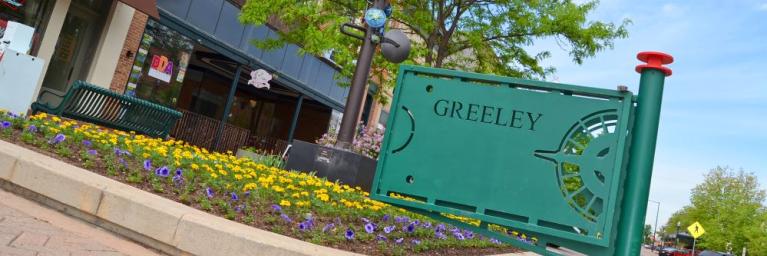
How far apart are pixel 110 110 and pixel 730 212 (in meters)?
53.3

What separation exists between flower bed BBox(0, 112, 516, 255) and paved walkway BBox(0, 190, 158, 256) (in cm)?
72

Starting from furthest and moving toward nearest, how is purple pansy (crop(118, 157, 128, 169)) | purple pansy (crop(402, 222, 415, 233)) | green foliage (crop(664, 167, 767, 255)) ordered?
green foliage (crop(664, 167, 767, 255)), purple pansy (crop(402, 222, 415, 233)), purple pansy (crop(118, 157, 128, 169))

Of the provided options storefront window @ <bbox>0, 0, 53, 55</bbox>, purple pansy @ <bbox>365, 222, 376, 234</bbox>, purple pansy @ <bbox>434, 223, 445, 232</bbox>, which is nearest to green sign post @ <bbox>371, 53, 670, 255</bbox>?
purple pansy @ <bbox>365, 222, 376, 234</bbox>

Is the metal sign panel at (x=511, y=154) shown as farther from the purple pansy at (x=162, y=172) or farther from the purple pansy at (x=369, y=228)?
the purple pansy at (x=162, y=172)

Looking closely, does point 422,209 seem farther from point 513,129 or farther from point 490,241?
point 490,241

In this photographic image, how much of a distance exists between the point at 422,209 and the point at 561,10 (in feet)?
40.1

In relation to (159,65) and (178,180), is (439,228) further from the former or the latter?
(159,65)

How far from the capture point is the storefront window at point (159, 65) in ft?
46.8

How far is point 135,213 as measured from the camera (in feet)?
12.3

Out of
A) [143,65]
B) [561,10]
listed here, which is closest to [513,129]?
[561,10]

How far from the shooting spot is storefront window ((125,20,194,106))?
46.8 feet

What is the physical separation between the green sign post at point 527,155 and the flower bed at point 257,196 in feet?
6.45

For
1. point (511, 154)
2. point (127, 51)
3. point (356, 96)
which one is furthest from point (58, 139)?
point (127, 51)

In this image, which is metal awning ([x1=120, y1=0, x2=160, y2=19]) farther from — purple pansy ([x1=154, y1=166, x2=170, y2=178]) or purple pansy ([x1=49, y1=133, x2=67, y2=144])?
purple pansy ([x1=154, y1=166, x2=170, y2=178])
